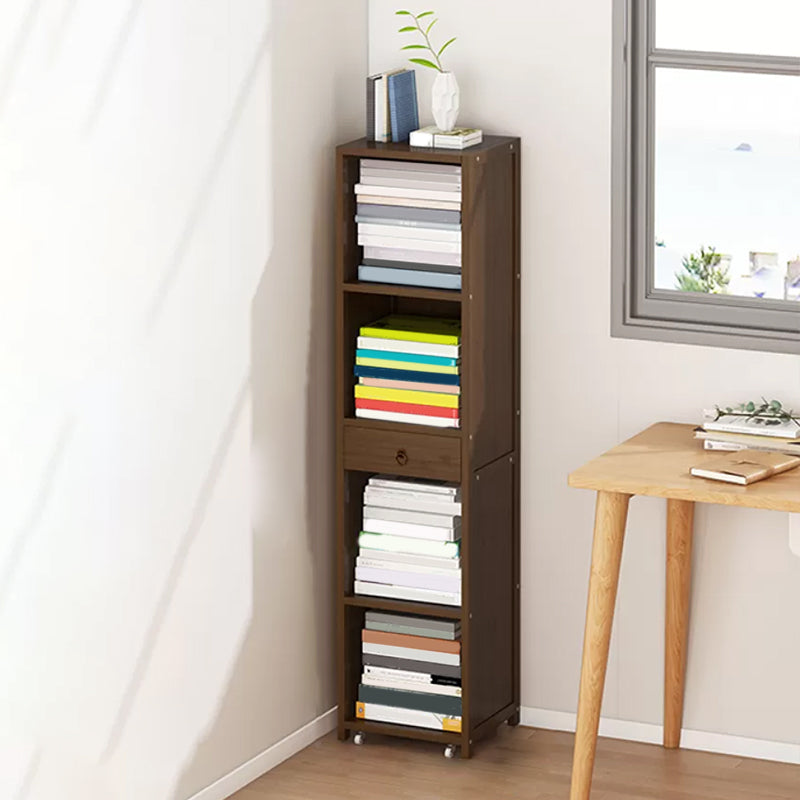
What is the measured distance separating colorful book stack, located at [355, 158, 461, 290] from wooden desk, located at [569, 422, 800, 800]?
0.62 metres

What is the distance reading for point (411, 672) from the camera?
442 centimetres

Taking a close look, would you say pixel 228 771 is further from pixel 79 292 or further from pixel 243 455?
pixel 79 292

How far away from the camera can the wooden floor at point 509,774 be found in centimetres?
418

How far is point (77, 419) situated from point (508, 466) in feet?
4.40

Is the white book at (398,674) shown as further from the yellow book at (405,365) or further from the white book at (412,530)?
the yellow book at (405,365)

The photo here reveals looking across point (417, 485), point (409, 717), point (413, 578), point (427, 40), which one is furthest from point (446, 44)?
point (409, 717)

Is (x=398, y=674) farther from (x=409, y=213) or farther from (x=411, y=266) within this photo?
(x=409, y=213)

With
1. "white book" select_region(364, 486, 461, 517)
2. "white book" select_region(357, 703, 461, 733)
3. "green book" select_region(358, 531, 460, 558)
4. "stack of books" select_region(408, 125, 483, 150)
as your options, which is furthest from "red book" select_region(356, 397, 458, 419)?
"white book" select_region(357, 703, 461, 733)

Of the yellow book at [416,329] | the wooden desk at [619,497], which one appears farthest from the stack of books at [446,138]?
the wooden desk at [619,497]

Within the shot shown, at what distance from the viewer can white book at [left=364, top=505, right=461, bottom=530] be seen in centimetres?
430

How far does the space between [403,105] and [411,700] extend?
59.0 inches

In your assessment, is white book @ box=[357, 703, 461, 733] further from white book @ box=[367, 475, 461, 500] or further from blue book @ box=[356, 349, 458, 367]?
blue book @ box=[356, 349, 458, 367]

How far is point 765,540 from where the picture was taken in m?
4.30

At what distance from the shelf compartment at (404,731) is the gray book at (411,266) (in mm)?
1161
